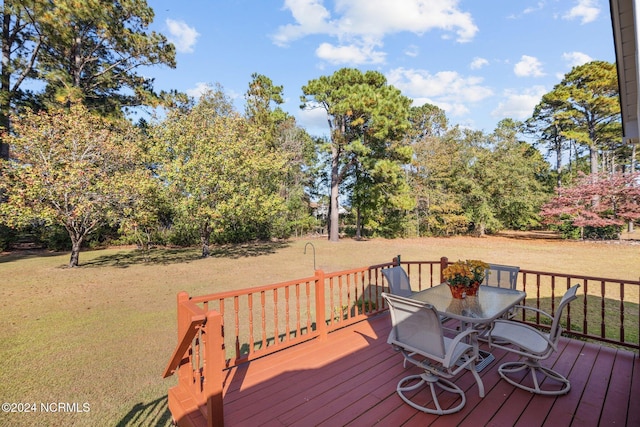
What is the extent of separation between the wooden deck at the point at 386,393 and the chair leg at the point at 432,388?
39 millimetres

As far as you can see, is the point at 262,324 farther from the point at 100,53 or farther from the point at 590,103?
the point at 590,103

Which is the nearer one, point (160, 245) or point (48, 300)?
point (48, 300)

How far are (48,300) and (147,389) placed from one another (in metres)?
5.42

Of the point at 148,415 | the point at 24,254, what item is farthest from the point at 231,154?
the point at 24,254

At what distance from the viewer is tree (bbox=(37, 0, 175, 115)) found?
11461 mm

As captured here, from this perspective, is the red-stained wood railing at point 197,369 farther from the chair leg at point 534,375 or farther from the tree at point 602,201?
the tree at point 602,201

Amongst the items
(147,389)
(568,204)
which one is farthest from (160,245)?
(568,204)

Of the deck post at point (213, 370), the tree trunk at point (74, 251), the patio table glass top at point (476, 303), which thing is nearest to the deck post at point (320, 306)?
the patio table glass top at point (476, 303)

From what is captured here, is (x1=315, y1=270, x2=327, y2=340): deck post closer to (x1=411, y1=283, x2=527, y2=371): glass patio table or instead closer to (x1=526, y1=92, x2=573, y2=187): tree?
(x1=411, y1=283, x2=527, y2=371): glass patio table

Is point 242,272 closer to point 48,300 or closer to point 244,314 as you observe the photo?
point 244,314

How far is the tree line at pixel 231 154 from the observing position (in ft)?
31.5

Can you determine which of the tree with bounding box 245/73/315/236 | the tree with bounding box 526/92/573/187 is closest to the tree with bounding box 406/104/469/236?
the tree with bounding box 526/92/573/187

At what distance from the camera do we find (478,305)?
2855 millimetres

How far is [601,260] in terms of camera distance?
10.1 metres
